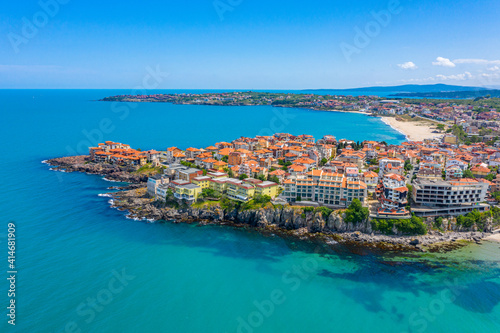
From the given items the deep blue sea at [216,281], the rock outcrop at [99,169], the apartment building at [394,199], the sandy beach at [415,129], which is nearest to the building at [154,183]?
the deep blue sea at [216,281]

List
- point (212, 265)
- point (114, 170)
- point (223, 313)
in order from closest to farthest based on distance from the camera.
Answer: point (223, 313) < point (212, 265) < point (114, 170)

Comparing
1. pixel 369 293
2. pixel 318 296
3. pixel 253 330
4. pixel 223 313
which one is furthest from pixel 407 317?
pixel 223 313

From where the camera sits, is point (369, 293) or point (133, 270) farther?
point (133, 270)

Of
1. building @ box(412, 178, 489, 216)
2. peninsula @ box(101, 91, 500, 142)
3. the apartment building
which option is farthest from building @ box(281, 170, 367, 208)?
peninsula @ box(101, 91, 500, 142)

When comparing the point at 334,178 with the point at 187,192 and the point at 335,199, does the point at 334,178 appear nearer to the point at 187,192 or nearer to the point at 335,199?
the point at 335,199

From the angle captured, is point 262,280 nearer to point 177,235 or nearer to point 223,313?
point 223,313

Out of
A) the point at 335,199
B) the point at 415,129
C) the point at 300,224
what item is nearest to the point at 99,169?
the point at 300,224
